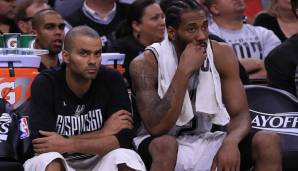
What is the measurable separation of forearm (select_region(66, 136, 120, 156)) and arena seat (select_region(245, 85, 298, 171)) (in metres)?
1.12

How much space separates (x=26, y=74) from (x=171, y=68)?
101cm

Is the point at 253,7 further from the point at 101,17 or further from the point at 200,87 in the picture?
the point at 200,87

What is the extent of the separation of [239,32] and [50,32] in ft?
6.84

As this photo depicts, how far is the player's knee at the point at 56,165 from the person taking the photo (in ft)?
17.8

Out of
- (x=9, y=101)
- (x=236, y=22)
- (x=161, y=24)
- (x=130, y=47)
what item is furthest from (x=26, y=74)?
(x=236, y=22)

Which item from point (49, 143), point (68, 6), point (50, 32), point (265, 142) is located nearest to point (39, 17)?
point (50, 32)

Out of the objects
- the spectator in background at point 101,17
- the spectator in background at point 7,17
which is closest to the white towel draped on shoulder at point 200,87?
the spectator in background at point 101,17

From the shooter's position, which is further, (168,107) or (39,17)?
(39,17)

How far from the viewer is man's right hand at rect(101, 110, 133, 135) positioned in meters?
5.78

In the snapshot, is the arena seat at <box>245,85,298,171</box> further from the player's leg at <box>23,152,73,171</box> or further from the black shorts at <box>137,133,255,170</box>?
the player's leg at <box>23,152,73,171</box>

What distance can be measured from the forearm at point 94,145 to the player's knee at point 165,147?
0.26m

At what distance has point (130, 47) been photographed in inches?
291

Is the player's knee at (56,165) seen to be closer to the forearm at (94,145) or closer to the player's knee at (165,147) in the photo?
the forearm at (94,145)

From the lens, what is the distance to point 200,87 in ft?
19.6
